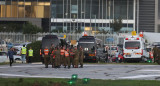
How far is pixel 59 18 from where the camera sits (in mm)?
85500

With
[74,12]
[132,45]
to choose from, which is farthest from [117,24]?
[132,45]

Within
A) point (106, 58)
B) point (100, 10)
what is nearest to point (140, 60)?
point (106, 58)

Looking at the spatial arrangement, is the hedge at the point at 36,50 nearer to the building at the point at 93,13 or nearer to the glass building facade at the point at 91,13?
the building at the point at 93,13

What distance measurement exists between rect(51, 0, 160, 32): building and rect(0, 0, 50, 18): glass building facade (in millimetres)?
2478

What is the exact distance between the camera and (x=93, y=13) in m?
85.1

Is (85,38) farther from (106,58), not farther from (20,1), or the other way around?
(20,1)

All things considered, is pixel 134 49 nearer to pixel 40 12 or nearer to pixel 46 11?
pixel 40 12

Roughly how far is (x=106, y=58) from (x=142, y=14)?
43.0 metres

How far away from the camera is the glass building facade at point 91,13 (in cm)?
8488

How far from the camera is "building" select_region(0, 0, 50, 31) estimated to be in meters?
83.8

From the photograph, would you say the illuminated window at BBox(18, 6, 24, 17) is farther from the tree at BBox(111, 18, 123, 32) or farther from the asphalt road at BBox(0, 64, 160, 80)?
the asphalt road at BBox(0, 64, 160, 80)

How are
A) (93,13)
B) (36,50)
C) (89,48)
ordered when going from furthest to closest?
(93,13), (36,50), (89,48)

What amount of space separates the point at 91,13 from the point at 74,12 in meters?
3.08

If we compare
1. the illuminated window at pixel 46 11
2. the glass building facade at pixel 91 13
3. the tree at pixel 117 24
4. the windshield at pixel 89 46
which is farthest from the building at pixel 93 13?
the windshield at pixel 89 46
